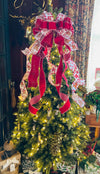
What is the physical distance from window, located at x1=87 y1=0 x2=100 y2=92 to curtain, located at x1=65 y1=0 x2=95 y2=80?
0.55 ft

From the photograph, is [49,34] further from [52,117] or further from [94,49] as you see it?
[94,49]

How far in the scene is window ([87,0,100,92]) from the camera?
2369 millimetres

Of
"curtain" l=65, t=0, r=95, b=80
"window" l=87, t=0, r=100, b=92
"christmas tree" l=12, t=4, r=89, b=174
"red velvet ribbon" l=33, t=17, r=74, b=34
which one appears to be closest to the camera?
"red velvet ribbon" l=33, t=17, r=74, b=34

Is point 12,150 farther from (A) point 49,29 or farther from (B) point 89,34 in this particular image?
(B) point 89,34

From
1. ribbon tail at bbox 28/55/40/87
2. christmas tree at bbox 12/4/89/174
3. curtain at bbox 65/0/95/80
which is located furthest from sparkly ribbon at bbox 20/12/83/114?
curtain at bbox 65/0/95/80

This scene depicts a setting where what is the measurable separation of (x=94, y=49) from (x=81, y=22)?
0.54 m

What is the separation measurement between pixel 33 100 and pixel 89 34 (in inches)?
59.8

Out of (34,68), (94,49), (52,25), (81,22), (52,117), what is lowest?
(52,117)

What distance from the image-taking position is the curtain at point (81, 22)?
2.17 meters

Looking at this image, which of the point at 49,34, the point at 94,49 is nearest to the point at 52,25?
the point at 49,34

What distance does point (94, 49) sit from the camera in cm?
252

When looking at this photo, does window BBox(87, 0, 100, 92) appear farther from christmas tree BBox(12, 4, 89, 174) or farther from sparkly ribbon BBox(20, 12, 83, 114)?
sparkly ribbon BBox(20, 12, 83, 114)

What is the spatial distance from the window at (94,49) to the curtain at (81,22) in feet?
0.55

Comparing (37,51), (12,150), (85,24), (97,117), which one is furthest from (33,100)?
(85,24)
